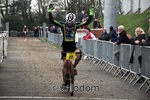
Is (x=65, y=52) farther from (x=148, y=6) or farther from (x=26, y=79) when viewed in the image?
(x=148, y=6)

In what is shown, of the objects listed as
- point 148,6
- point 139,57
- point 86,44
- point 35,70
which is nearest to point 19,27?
point 148,6

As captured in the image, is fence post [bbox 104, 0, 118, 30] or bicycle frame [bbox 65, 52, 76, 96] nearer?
bicycle frame [bbox 65, 52, 76, 96]

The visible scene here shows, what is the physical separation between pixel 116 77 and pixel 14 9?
225 ft

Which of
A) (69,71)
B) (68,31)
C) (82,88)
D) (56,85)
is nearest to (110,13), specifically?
(56,85)

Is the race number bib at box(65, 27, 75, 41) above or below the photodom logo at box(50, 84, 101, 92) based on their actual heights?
above

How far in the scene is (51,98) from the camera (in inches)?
450

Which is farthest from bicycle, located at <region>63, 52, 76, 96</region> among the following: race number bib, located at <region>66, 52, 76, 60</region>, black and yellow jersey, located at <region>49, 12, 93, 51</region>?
black and yellow jersey, located at <region>49, 12, 93, 51</region>

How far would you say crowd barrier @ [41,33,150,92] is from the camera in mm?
13535

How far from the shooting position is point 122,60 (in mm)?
16094

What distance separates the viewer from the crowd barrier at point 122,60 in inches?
533

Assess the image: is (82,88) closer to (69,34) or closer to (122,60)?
(69,34)

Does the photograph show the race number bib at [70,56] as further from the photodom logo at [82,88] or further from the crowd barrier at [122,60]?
the crowd barrier at [122,60]

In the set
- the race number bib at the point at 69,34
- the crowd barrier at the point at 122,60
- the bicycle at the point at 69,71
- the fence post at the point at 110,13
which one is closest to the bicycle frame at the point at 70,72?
the bicycle at the point at 69,71

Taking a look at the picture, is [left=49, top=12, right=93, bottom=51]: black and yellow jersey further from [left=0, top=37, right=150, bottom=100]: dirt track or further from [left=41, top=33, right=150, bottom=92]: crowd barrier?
[left=41, top=33, right=150, bottom=92]: crowd barrier
